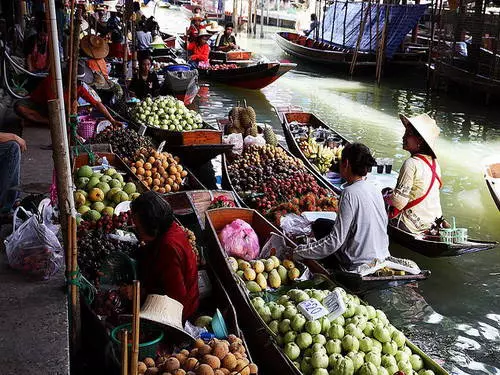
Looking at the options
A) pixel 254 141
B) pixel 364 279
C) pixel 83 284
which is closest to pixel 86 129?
pixel 254 141

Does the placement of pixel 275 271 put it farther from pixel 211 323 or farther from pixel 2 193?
pixel 2 193

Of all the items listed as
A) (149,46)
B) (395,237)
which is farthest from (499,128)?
(149,46)

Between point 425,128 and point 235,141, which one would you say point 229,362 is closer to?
point 425,128

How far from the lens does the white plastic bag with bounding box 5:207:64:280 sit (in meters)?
2.95

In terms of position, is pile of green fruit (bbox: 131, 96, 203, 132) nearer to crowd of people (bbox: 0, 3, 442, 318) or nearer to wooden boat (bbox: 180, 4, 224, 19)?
crowd of people (bbox: 0, 3, 442, 318)

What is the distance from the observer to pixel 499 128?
40.2 ft

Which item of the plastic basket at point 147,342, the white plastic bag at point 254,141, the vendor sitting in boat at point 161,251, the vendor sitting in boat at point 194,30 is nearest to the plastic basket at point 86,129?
the white plastic bag at point 254,141

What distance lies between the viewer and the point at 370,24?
59.4 ft

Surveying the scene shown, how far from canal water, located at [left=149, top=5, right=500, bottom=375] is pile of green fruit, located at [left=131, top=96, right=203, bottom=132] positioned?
3328 millimetres

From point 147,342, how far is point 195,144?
4.52 metres

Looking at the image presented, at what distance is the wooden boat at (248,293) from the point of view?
3.14m

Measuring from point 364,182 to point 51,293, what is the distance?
217 centimetres

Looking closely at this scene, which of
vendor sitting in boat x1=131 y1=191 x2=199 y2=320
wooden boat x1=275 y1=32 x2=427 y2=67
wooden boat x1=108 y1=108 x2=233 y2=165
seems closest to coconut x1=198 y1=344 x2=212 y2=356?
vendor sitting in boat x1=131 y1=191 x2=199 y2=320

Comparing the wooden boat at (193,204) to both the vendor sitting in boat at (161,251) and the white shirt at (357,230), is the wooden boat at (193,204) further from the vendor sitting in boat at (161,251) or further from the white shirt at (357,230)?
the vendor sitting in boat at (161,251)
